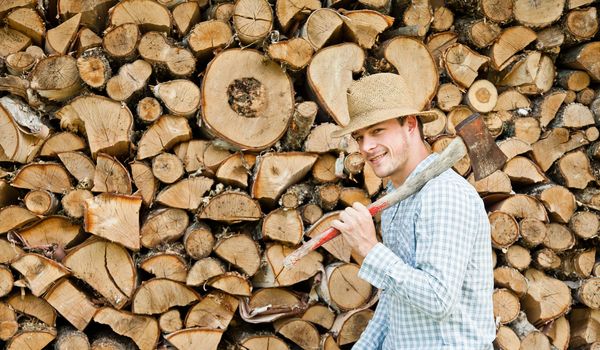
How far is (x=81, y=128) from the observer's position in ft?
10.1

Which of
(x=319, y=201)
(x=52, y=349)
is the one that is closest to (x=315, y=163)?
(x=319, y=201)

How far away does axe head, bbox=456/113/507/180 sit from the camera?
2.35 meters

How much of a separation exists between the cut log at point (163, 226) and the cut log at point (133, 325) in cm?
38

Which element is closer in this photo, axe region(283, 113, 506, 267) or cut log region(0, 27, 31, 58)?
axe region(283, 113, 506, 267)

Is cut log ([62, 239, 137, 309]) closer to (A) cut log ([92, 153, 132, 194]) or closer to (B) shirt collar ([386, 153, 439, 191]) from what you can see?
(A) cut log ([92, 153, 132, 194])

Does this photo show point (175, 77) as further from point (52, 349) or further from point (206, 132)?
point (52, 349)

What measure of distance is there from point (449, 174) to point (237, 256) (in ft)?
4.42

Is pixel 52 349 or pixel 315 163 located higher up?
pixel 315 163

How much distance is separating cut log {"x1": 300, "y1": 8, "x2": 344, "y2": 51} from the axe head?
1.00 metres

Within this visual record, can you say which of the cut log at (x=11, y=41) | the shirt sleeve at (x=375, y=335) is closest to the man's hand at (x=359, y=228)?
the shirt sleeve at (x=375, y=335)

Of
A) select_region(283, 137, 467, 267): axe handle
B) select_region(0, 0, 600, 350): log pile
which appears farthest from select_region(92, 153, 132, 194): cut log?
select_region(283, 137, 467, 267): axe handle

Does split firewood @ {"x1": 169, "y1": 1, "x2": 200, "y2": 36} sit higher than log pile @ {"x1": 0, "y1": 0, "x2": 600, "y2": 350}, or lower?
higher

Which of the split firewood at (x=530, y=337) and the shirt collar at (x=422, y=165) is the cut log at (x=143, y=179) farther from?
the split firewood at (x=530, y=337)

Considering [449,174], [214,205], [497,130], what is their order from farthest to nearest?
[497,130] → [214,205] → [449,174]
